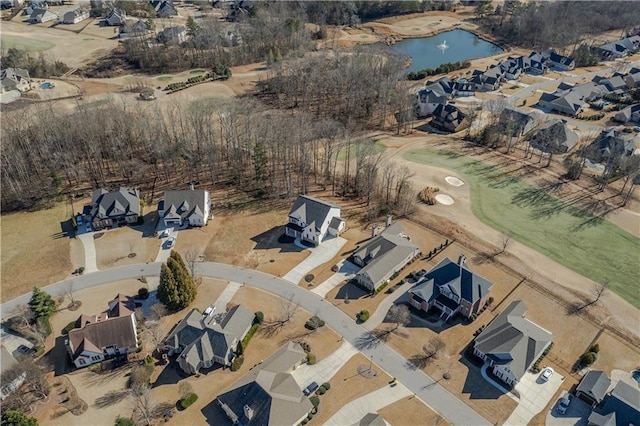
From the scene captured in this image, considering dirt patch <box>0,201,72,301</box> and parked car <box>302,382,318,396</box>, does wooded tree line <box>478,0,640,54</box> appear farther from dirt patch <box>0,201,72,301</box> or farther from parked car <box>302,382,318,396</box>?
dirt patch <box>0,201,72,301</box>

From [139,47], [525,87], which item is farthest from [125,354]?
[525,87]

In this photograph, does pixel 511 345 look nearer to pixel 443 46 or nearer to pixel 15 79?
pixel 15 79

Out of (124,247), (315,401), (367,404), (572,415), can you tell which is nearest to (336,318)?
(315,401)

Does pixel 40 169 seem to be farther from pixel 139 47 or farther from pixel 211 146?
pixel 139 47

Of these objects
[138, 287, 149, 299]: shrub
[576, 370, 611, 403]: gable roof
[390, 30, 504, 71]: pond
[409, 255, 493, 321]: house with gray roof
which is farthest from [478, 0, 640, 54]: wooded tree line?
[138, 287, 149, 299]: shrub

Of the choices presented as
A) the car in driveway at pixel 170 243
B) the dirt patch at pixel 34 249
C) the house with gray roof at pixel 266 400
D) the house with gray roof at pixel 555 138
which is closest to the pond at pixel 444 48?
the house with gray roof at pixel 555 138

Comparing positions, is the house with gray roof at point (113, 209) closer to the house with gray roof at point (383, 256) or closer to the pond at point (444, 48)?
the house with gray roof at point (383, 256)
